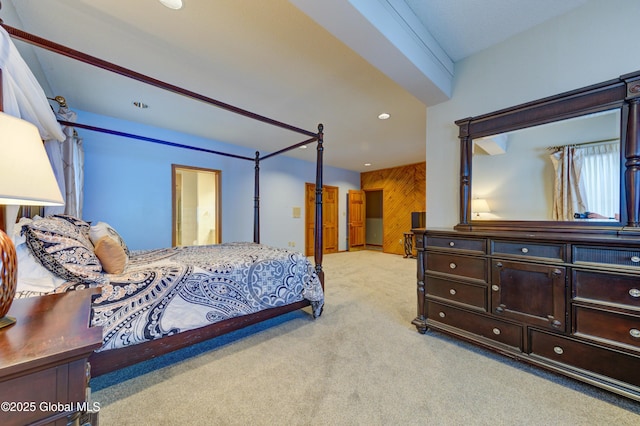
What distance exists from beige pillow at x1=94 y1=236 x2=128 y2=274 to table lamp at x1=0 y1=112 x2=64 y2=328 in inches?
39.9

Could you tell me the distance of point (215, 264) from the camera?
7.06 feet

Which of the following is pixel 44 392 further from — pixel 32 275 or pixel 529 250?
pixel 529 250

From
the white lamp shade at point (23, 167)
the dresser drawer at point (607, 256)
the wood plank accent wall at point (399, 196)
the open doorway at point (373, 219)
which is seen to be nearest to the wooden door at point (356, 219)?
the open doorway at point (373, 219)

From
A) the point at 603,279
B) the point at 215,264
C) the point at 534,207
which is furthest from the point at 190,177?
the point at 603,279

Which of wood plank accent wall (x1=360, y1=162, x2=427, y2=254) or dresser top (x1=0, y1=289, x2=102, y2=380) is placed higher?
wood plank accent wall (x1=360, y1=162, x2=427, y2=254)

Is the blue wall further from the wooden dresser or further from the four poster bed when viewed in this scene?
the wooden dresser

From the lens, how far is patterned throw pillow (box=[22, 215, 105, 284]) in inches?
57.7

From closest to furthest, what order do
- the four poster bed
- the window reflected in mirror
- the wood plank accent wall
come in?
1. the four poster bed
2. the window reflected in mirror
3. the wood plank accent wall

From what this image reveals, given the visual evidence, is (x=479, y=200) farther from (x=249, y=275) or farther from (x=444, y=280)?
(x=249, y=275)

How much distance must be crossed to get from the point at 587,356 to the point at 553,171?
1295 mm

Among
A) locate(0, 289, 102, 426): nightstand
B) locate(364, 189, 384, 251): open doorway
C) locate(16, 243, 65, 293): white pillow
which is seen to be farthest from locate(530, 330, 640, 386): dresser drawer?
locate(364, 189, 384, 251): open doorway

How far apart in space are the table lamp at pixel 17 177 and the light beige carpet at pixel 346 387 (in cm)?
107

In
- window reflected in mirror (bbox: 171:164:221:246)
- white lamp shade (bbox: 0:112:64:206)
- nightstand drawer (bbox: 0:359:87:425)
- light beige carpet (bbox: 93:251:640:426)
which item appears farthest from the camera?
window reflected in mirror (bbox: 171:164:221:246)

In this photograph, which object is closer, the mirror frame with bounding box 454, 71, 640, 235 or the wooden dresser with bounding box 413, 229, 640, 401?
the wooden dresser with bounding box 413, 229, 640, 401
